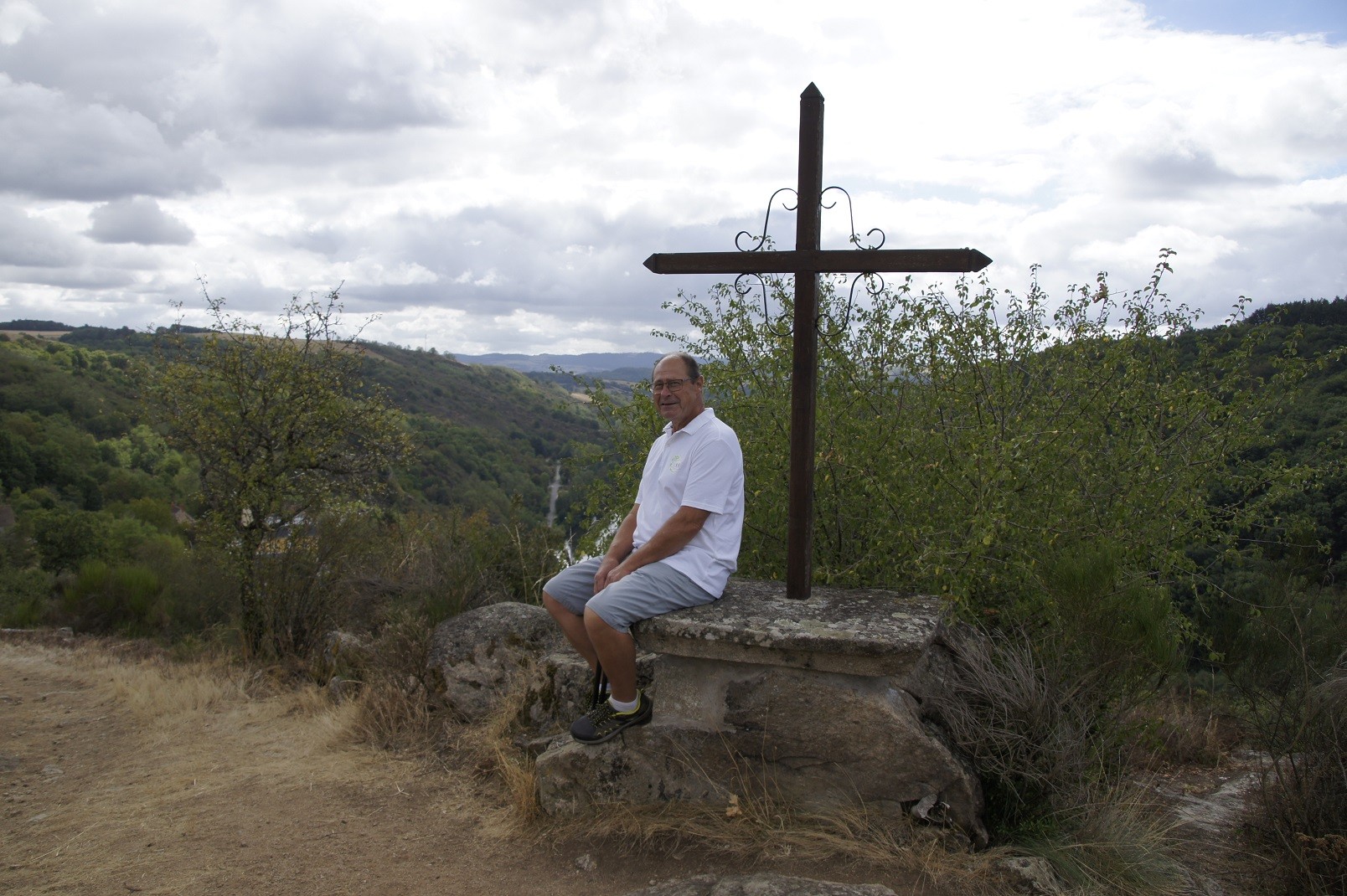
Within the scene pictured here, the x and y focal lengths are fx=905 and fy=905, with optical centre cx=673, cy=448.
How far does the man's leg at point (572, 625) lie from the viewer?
3533 millimetres

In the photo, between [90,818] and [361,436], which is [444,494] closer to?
[361,436]

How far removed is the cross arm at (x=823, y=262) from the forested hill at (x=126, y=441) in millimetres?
16890

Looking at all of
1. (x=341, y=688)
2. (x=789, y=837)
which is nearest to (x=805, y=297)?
(x=789, y=837)

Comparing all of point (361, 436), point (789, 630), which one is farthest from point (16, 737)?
point (789, 630)

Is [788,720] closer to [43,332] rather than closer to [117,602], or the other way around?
[117,602]

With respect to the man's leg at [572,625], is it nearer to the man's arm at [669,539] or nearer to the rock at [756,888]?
the man's arm at [669,539]

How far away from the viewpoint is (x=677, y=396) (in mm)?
3527

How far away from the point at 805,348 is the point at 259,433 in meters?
5.96

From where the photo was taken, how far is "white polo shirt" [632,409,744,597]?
132 inches

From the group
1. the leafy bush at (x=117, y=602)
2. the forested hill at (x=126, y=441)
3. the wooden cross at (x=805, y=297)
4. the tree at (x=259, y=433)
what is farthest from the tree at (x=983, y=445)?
the forested hill at (x=126, y=441)

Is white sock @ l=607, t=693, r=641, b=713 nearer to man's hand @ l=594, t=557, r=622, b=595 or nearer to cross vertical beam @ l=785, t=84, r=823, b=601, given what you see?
man's hand @ l=594, t=557, r=622, b=595

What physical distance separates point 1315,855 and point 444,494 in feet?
86.4

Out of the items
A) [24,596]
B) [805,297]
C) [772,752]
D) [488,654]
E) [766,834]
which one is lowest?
[24,596]

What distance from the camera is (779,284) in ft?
16.8
